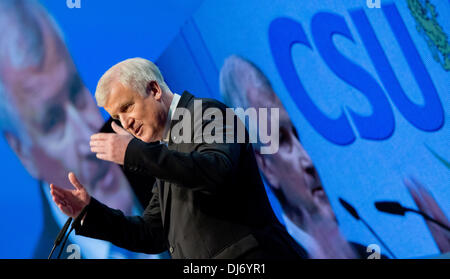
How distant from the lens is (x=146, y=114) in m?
1.77

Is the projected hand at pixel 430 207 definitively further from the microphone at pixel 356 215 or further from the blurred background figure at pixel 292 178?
the microphone at pixel 356 215

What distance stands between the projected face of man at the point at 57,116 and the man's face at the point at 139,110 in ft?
4.83

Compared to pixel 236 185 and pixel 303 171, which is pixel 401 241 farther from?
pixel 236 185

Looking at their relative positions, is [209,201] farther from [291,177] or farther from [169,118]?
[291,177]

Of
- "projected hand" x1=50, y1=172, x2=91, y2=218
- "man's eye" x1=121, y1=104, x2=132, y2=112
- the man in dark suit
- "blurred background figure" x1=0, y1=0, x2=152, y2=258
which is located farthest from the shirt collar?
"blurred background figure" x1=0, y1=0, x2=152, y2=258

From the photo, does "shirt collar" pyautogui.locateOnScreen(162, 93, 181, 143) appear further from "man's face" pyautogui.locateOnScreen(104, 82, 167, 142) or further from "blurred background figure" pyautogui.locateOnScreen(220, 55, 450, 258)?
"blurred background figure" pyautogui.locateOnScreen(220, 55, 450, 258)

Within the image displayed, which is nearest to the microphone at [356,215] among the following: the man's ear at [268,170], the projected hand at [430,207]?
the projected hand at [430,207]

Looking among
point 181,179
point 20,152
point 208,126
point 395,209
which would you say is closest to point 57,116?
point 20,152

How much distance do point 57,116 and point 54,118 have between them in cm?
2

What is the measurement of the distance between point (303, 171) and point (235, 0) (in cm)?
115

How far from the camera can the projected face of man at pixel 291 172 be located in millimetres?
3080

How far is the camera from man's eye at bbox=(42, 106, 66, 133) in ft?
10.4

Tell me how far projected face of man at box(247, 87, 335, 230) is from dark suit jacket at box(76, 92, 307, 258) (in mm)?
1444
